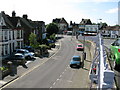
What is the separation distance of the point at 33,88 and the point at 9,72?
6.67 m

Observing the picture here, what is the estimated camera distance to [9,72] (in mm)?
23250

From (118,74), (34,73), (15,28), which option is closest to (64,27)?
(15,28)

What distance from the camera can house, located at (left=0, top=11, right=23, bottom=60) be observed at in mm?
33844

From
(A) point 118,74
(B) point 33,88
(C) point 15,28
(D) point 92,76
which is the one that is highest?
(C) point 15,28

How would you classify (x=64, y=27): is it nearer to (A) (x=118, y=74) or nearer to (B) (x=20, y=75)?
(B) (x=20, y=75)

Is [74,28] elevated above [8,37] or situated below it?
above

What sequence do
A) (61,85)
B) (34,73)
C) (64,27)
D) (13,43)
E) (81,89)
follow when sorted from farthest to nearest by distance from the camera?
(64,27)
(13,43)
(34,73)
(61,85)
(81,89)

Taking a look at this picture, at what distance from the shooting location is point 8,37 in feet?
120

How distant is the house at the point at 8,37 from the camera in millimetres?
33844

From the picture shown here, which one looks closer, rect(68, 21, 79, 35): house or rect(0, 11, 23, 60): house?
rect(0, 11, 23, 60): house

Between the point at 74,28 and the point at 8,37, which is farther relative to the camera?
the point at 74,28

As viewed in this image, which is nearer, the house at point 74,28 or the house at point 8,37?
the house at point 8,37

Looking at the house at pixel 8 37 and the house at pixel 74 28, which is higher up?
the house at pixel 74 28

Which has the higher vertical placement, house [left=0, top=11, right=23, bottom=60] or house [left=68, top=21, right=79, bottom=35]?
house [left=68, top=21, right=79, bottom=35]
